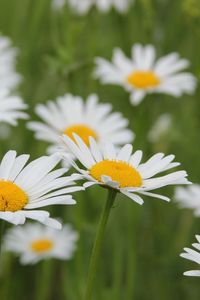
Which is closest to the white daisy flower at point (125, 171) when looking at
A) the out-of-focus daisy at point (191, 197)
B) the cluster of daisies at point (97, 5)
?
the out-of-focus daisy at point (191, 197)

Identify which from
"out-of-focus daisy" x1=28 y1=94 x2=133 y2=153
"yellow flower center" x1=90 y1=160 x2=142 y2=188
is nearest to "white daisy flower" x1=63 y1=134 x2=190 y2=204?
"yellow flower center" x1=90 y1=160 x2=142 y2=188

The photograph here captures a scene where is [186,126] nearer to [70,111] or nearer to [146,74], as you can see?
[146,74]

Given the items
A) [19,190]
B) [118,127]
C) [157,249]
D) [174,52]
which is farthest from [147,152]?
[19,190]

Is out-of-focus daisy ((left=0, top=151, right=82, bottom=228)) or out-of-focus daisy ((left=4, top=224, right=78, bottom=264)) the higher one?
out-of-focus daisy ((left=4, top=224, right=78, bottom=264))

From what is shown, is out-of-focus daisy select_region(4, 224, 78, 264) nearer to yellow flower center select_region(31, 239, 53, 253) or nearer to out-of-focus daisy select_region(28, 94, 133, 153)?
yellow flower center select_region(31, 239, 53, 253)

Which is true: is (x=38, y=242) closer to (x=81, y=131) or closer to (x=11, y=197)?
(x=81, y=131)

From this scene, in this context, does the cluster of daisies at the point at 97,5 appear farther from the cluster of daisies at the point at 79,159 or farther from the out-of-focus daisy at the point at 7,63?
the out-of-focus daisy at the point at 7,63

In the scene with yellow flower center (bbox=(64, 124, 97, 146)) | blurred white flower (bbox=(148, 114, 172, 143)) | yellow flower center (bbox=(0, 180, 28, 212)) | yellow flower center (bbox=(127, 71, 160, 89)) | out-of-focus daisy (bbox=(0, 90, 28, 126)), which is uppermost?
blurred white flower (bbox=(148, 114, 172, 143))
